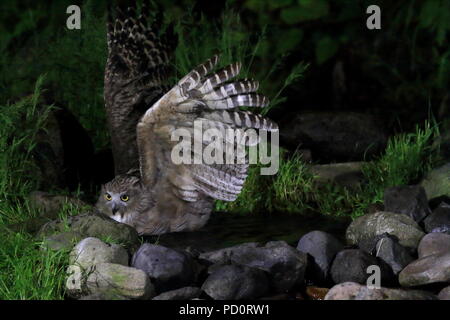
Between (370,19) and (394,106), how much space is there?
3.65 feet

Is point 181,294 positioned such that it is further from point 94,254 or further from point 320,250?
point 320,250

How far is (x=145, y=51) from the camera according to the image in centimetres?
634

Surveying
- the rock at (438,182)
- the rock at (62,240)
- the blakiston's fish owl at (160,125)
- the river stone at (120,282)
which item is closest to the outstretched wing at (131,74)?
the blakiston's fish owl at (160,125)

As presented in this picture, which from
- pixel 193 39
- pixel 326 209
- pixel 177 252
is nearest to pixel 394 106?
pixel 193 39

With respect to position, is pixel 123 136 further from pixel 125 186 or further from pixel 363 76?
pixel 363 76

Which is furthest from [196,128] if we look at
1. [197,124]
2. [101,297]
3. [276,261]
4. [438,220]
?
[438,220]

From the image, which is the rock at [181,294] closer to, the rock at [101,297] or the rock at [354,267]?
the rock at [101,297]

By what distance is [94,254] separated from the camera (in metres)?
4.47

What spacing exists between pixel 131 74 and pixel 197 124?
1256 mm

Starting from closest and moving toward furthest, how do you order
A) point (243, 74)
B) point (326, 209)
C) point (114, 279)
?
point (114, 279) < point (326, 209) < point (243, 74)

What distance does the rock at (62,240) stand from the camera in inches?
185

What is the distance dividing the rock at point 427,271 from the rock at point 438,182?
1.77 metres

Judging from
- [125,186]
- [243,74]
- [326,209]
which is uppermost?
[243,74]

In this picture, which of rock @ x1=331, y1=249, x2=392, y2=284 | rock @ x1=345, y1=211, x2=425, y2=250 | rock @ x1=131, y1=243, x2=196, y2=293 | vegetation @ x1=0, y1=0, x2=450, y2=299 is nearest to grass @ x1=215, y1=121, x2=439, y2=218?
vegetation @ x1=0, y1=0, x2=450, y2=299
